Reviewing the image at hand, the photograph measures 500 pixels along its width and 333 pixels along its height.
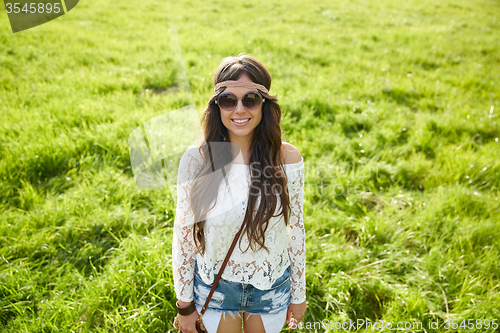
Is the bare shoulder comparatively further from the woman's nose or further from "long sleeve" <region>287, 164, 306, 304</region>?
the woman's nose

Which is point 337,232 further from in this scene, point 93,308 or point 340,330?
point 93,308

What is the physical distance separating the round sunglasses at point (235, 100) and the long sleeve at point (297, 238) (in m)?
0.43

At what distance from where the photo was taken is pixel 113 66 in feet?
18.4

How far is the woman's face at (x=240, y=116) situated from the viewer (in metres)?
1.47

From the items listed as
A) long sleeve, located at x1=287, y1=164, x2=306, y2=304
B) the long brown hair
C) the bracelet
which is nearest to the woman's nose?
the long brown hair

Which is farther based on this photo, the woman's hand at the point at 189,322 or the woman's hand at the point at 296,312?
the woman's hand at the point at 296,312

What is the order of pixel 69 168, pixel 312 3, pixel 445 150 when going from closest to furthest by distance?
pixel 69 168, pixel 445 150, pixel 312 3

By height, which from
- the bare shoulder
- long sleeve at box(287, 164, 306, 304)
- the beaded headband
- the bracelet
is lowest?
the bracelet

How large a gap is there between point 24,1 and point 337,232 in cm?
663

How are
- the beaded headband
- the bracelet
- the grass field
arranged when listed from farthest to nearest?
the grass field < the bracelet < the beaded headband

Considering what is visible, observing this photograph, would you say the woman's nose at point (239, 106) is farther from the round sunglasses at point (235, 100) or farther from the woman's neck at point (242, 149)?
the woman's neck at point (242, 149)

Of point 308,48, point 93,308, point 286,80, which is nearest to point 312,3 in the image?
point 308,48

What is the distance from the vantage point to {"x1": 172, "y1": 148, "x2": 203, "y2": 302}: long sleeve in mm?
1513

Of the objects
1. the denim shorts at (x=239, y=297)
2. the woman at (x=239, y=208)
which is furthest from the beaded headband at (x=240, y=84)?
the denim shorts at (x=239, y=297)
